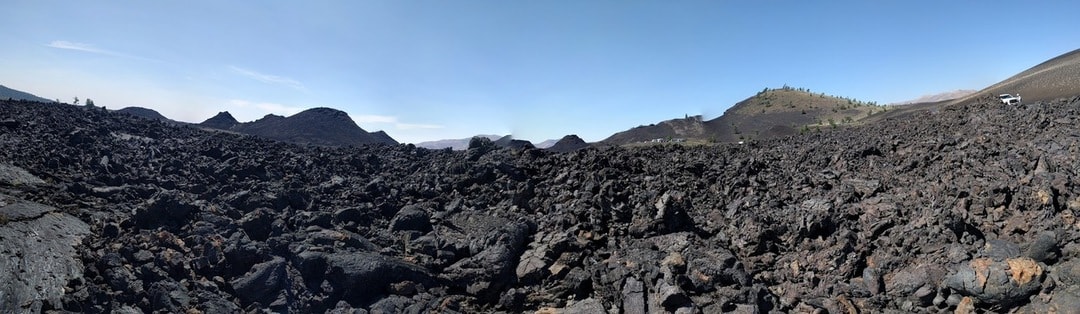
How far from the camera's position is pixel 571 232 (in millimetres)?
13383

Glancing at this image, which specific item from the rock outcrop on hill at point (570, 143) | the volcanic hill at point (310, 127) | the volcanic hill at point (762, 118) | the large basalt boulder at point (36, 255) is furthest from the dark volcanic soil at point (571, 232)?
the volcanic hill at point (762, 118)

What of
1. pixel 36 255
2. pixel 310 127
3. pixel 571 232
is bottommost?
pixel 571 232

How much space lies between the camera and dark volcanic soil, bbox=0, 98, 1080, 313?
Result: 31.8 ft

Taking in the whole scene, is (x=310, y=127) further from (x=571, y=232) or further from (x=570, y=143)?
(x=571, y=232)

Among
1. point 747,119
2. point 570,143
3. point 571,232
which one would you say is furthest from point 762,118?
point 571,232

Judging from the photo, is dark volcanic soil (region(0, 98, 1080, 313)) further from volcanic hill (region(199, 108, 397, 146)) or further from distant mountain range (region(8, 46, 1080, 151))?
volcanic hill (region(199, 108, 397, 146))

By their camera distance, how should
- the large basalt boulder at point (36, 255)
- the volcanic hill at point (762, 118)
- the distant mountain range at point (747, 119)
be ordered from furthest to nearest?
the volcanic hill at point (762, 118)
the distant mountain range at point (747, 119)
the large basalt boulder at point (36, 255)

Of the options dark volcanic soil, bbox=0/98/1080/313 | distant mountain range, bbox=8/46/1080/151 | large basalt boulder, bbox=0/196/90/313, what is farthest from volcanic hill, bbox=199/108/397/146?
large basalt boulder, bbox=0/196/90/313

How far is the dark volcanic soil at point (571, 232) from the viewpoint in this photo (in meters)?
9.69

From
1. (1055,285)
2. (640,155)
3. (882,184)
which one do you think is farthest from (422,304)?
(640,155)

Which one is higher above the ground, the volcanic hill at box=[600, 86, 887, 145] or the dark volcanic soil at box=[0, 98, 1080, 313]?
the volcanic hill at box=[600, 86, 887, 145]

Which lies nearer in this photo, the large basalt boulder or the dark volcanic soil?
the large basalt boulder

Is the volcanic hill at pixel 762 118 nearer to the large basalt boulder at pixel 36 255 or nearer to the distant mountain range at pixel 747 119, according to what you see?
the distant mountain range at pixel 747 119

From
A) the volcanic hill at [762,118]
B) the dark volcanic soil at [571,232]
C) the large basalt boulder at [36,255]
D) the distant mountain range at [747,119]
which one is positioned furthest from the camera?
the volcanic hill at [762,118]
